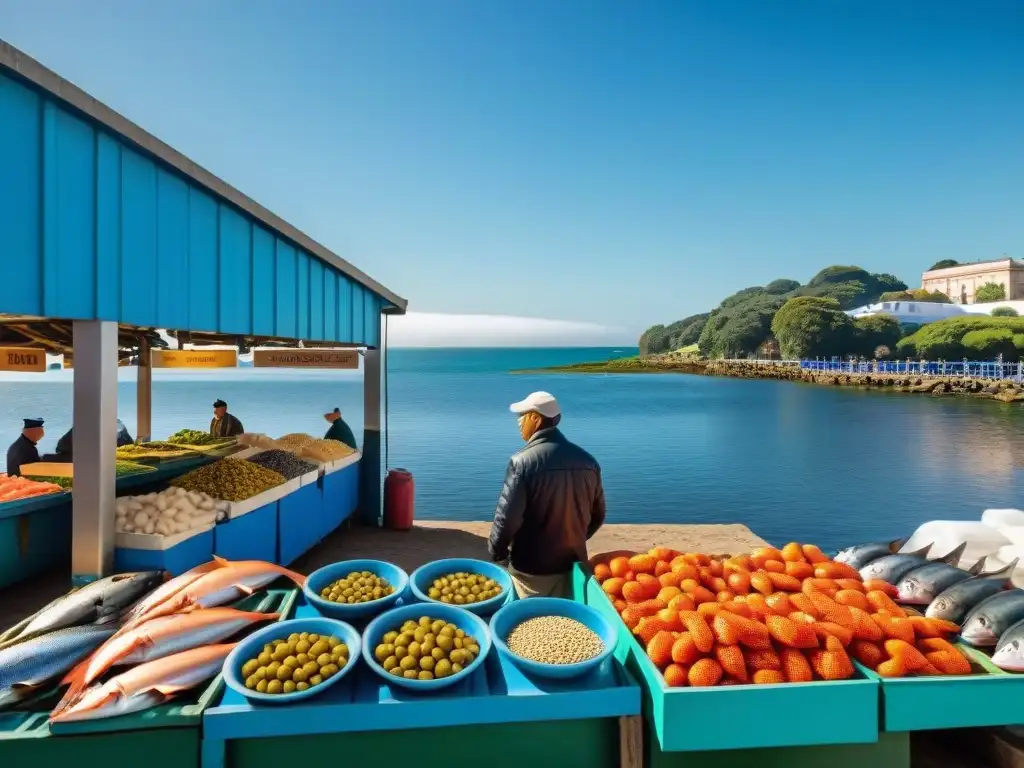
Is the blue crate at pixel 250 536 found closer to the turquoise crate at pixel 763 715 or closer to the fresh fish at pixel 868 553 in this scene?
the turquoise crate at pixel 763 715

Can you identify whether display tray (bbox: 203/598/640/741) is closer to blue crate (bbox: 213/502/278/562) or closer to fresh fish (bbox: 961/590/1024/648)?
fresh fish (bbox: 961/590/1024/648)

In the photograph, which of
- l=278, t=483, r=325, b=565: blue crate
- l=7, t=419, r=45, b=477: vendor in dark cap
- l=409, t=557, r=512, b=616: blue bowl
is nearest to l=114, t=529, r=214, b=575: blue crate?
l=278, t=483, r=325, b=565: blue crate

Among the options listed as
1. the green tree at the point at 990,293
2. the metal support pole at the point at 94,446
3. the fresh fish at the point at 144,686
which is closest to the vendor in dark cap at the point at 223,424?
the metal support pole at the point at 94,446

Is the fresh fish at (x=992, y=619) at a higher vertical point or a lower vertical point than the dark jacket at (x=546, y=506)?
lower

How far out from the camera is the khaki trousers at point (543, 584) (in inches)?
183

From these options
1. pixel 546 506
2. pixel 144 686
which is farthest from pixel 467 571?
pixel 144 686

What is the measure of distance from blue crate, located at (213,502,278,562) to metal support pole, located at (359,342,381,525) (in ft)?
10.4

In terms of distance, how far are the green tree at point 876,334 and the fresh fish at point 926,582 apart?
90.6 m

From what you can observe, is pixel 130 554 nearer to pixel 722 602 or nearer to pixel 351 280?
pixel 722 602

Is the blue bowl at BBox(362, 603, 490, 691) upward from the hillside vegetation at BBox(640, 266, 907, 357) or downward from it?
downward

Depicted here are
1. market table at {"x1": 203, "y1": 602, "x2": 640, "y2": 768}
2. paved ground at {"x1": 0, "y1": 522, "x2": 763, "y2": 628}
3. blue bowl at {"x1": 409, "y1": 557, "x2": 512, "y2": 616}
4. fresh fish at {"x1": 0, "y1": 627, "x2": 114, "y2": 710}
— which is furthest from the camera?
paved ground at {"x1": 0, "y1": 522, "x2": 763, "y2": 628}

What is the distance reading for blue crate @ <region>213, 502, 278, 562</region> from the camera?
616 cm

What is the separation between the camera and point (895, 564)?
15.1ft

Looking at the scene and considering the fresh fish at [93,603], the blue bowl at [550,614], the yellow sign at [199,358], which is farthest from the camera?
the yellow sign at [199,358]
